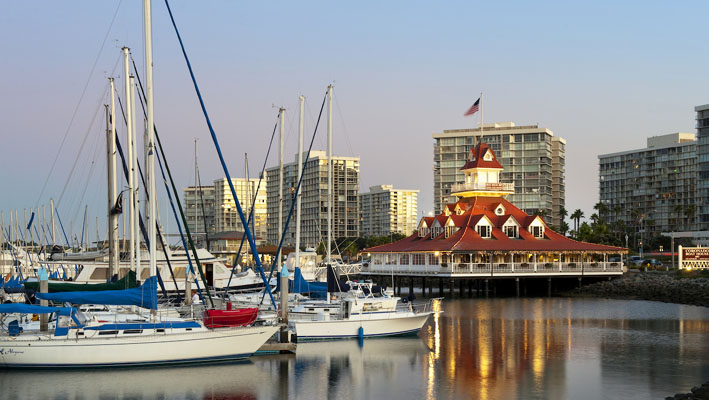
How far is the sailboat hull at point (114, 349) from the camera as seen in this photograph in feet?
100

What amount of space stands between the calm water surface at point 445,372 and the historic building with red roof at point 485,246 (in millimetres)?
28409

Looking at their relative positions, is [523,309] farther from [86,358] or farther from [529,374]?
[86,358]

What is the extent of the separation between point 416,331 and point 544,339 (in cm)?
→ 695

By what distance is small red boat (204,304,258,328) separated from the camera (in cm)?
Answer: 3238

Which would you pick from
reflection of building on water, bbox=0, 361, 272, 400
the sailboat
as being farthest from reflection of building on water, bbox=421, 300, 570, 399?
the sailboat

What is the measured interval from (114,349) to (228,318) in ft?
14.9

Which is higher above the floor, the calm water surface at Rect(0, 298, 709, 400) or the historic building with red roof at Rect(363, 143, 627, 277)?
the historic building with red roof at Rect(363, 143, 627, 277)

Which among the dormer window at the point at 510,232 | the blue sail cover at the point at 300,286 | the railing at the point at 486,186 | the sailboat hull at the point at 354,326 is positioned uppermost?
the railing at the point at 486,186

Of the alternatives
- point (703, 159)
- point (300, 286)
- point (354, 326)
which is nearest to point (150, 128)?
point (354, 326)

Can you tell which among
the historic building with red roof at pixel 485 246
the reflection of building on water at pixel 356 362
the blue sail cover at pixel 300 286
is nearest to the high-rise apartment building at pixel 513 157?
the historic building with red roof at pixel 485 246

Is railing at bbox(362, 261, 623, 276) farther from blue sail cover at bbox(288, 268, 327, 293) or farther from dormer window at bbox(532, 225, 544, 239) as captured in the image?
blue sail cover at bbox(288, 268, 327, 293)

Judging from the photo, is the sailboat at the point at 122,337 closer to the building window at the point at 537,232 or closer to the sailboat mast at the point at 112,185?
the sailboat mast at the point at 112,185

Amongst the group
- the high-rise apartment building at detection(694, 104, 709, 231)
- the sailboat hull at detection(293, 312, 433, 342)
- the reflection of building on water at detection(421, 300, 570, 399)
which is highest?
the high-rise apartment building at detection(694, 104, 709, 231)

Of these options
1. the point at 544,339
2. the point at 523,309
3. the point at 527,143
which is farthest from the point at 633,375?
the point at 527,143
